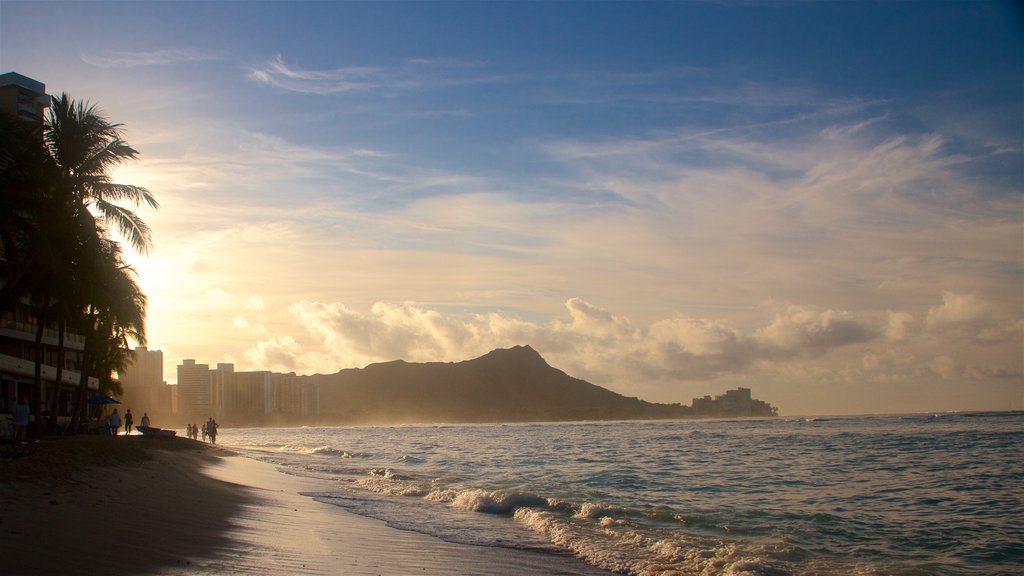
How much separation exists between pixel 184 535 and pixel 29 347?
44.6 m

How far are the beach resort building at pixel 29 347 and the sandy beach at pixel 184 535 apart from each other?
82.1ft

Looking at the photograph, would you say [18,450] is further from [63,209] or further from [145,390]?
[145,390]

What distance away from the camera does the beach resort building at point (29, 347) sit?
41.2 metres

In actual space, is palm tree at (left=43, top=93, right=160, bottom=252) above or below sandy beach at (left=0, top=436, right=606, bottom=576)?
above

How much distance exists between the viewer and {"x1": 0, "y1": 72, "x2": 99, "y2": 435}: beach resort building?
41.2 meters

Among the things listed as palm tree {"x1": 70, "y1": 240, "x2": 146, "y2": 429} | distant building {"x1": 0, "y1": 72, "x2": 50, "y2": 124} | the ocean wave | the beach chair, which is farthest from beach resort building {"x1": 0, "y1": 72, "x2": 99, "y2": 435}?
the ocean wave

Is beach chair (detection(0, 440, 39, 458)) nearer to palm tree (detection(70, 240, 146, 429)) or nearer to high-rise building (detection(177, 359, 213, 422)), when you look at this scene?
palm tree (detection(70, 240, 146, 429))

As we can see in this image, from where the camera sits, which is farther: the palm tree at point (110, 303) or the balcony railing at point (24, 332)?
the balcony railing at point (24, 332)

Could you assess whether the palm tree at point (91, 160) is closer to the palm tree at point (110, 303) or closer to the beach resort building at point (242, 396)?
the palm tree at point (110, 303)

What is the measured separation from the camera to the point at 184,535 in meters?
10.3

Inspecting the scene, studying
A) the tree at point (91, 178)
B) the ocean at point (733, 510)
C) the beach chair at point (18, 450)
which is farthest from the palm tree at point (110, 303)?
the beach chair at point (18, 450)

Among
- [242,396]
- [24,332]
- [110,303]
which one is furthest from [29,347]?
[242,396]

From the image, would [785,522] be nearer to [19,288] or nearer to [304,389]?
[19,288]

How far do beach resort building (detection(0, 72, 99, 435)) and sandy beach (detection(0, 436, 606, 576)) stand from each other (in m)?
25.0
